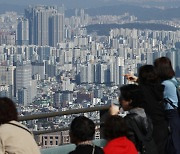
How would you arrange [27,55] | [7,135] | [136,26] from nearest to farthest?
[7,135] → [27,55] → [136,26]

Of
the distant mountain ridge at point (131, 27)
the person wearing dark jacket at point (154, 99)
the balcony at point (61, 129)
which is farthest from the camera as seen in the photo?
the distant mountain ridge at point (131, 27)

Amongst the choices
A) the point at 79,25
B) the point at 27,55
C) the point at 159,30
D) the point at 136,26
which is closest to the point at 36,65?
the point at 27,55

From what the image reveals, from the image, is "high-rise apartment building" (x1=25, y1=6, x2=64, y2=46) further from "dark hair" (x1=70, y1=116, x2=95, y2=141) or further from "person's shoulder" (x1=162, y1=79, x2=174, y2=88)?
"dark hair" (x1=70, y1=116, x2=95, y2=141)

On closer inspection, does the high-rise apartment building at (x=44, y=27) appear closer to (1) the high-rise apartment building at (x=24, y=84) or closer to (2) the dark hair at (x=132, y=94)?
(1) the high-rise apartment building at (x=24, y=84)

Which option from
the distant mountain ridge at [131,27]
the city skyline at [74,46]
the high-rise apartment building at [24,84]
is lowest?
the high-rise apartment building at [24,84]

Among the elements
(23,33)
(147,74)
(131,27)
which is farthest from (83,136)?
(131,27)

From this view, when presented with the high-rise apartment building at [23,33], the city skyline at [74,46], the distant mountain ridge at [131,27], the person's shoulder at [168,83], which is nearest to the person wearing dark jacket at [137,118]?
the person's shoulder at [168,83]

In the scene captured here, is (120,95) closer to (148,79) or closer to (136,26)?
(148,79)
